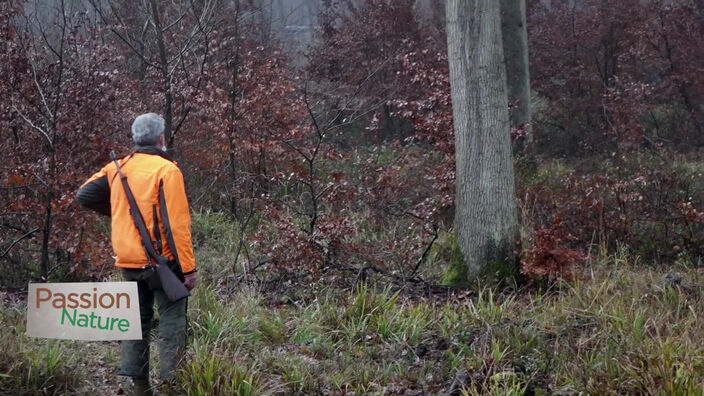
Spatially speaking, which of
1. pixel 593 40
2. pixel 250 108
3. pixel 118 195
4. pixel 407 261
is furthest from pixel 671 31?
pixel 118 195

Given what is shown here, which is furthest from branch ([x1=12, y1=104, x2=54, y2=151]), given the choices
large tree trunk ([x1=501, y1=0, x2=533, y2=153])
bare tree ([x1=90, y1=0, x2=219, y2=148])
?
large tree trunk ([x1=501, y1=0, x2=533, y2=153])

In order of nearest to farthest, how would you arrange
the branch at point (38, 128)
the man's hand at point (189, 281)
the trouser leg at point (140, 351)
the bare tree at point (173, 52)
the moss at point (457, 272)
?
1. the man's hand at point (189, 281)
2. the trouser leg at point (140, 351)
3. the branch at point (38, 128)
4. the moss at point (457, 272)
5. the bare tree at point (173, 52)

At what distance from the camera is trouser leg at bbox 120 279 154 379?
18.6ft

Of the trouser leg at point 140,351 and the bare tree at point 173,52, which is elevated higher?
the bare tree at point 173,52

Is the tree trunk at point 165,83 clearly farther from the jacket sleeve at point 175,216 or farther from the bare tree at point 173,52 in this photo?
the jacket sleeve at point 175,216

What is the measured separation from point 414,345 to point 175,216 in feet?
8.26

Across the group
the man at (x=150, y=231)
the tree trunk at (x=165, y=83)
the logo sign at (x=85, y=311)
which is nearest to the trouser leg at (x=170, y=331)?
the man at (x=150, y=231)

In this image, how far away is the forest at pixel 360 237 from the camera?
6238mm

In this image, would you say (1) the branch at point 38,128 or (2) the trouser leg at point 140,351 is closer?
(2) the trouser leg at point 140,351

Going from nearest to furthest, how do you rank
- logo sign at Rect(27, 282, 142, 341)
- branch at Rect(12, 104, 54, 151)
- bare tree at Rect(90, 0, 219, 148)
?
1. logo sign at Rect(27, 282, 142, 341)
2. branch at Rect(12, 104, 54, 151)
3. bare tree at Rect(90, 0, 219, 148)

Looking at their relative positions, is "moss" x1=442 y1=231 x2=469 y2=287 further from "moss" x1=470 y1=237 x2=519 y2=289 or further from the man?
the man

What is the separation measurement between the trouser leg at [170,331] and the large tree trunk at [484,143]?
14.2 ft

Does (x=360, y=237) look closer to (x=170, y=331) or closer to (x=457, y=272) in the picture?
(x=457, y=272)

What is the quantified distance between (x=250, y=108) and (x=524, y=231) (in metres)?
4.89
